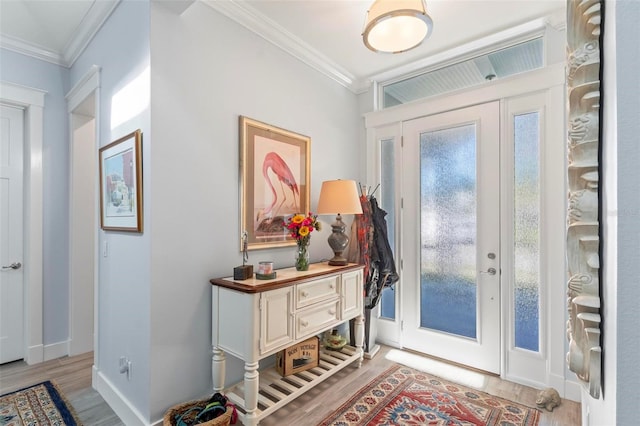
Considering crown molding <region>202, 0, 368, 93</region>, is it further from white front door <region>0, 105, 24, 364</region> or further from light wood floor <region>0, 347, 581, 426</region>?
light wood floor <region>0, 347, 581, 426</region>

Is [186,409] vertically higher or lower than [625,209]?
lower

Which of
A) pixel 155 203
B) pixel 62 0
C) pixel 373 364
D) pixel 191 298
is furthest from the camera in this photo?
pixel 373 364

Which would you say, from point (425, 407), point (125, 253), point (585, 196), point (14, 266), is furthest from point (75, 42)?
point (425, 407)

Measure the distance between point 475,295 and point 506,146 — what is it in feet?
4.28

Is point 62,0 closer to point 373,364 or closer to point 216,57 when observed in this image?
point 216,57

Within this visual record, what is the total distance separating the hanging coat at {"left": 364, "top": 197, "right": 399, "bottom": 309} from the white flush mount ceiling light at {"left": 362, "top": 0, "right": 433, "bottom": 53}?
1.56m

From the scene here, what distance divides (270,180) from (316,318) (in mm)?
1138

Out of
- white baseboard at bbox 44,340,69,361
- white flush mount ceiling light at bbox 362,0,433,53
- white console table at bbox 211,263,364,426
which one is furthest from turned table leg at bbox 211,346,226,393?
white flush mount ceiling light at bbox 362,0,433,53

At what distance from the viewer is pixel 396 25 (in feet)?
6.07

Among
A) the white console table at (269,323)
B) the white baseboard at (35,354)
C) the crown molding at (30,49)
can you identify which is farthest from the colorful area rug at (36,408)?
the crown molding at (30,49)

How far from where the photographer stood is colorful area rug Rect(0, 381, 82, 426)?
198 cm

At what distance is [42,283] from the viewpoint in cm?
285

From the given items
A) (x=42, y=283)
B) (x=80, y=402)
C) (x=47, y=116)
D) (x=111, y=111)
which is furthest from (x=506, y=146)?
(x=42, y=283)

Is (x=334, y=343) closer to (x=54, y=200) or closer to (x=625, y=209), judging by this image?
(x=625, y=209)
